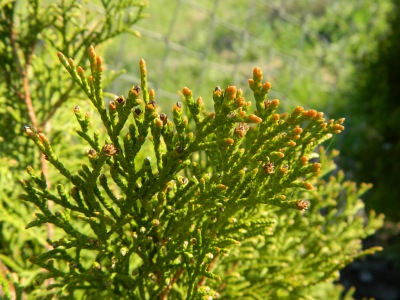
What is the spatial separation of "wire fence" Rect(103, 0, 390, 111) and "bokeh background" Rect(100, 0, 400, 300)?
23 millimetres

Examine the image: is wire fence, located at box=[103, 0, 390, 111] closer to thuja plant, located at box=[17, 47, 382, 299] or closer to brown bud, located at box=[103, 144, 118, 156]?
thuja plant, located at box=[17, 47, 382, 299]

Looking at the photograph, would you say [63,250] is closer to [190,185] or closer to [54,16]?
[190,185]

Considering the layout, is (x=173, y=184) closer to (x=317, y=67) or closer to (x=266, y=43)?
(x=266, y=43)

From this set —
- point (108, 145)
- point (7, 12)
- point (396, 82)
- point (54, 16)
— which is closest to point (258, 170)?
point (108, 145)

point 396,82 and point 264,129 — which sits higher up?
point 396,82

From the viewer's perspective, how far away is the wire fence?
335 inches

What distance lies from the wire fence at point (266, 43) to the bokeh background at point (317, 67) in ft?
0.07

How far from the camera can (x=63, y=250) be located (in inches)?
49.3

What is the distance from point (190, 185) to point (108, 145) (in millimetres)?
267

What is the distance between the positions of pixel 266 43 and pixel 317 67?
1.05 meters

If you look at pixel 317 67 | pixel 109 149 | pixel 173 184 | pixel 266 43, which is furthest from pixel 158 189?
pixel 317 67

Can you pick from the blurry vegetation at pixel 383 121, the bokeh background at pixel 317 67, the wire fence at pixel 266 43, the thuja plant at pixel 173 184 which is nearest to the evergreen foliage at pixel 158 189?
the thuja plant at pixel 173 184

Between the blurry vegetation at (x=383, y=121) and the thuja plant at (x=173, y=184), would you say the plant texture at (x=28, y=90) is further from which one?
the blurry vegetation at (x=383, y=121)

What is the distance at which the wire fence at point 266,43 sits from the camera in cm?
850
